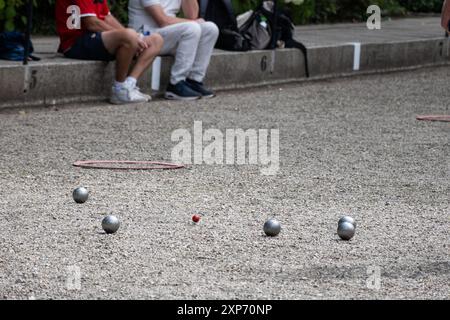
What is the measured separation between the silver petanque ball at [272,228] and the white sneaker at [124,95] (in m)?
5.71

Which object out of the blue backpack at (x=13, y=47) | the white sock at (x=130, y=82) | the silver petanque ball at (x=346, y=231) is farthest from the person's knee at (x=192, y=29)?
the silver petanque ball at (x=346, y=231)

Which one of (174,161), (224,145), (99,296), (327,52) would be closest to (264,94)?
(327,52)

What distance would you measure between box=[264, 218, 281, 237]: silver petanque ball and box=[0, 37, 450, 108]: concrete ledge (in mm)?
5401

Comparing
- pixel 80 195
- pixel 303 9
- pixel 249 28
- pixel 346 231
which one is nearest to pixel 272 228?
pixel 346 231

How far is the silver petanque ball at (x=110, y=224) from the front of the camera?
627 cm

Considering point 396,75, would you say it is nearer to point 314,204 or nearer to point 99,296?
point 314,204

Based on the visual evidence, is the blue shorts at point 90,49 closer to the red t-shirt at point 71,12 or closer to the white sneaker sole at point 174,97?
the red t-shirt at point 71,12

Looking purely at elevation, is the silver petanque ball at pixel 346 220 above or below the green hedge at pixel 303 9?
above

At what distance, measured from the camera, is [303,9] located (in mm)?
18984

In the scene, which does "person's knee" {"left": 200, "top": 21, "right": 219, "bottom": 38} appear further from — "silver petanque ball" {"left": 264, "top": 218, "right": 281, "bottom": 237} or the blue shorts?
"silver petanque ball" {"left": 264, "top": 218, "right": 281, "bottom": 237}

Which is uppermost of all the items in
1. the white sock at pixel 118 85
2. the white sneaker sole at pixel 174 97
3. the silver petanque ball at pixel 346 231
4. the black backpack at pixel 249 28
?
the silver petanque ball at pixel 346 231

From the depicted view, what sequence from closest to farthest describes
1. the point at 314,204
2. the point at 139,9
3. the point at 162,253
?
the point at 162,253 → the point at 314,204 → the point at 139,9
